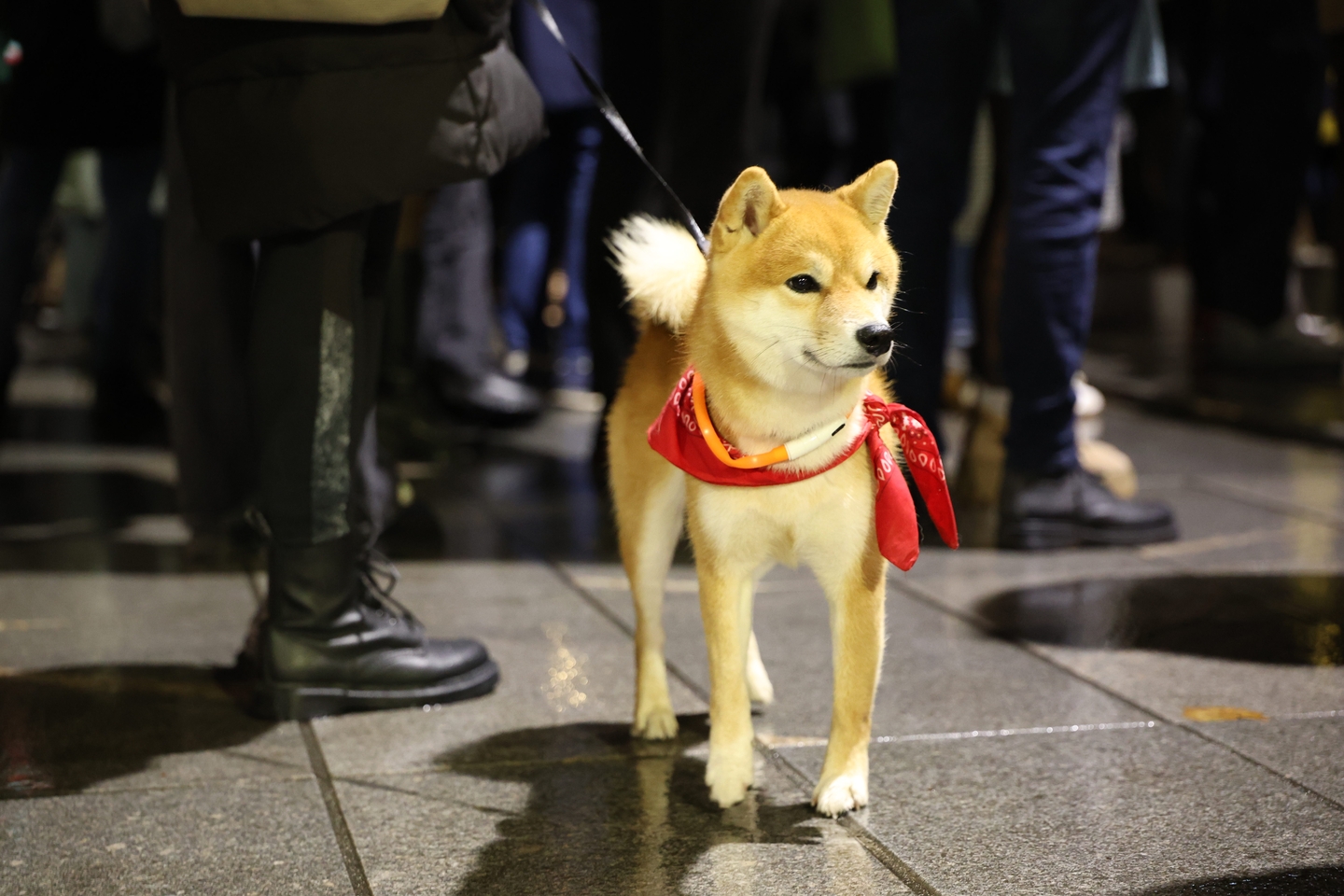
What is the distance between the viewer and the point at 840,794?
2.49 metres

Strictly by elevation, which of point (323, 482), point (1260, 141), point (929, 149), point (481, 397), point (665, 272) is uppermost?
point (1260, 141)

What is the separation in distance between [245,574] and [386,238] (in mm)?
1411

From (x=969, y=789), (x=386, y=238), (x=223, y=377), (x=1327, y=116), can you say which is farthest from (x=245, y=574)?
(x=1327, y=116)

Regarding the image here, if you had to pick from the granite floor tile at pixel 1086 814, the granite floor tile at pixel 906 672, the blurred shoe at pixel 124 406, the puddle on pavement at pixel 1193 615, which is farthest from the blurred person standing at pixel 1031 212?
the blurred shoe at pixel 124 406

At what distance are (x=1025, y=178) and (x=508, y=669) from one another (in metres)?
2.11

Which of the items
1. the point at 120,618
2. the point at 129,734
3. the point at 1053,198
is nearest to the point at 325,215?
the point at 129,734

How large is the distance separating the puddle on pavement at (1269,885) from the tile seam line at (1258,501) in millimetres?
2594

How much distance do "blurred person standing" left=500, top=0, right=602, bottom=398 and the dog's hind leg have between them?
12.2 ft

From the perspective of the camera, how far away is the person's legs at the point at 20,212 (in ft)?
19.0

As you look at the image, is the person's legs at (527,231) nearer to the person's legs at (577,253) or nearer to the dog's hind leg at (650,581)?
the person's legs at (577,253)

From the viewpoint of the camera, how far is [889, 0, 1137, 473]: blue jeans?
4098 mm

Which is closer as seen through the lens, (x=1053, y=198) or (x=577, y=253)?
(x=1053, y=198)

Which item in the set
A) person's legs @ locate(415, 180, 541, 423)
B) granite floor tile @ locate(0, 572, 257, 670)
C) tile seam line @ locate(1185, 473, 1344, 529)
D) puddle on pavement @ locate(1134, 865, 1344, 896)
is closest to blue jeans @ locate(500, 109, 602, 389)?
person's legs @ locate(415, 180, 541, 423)

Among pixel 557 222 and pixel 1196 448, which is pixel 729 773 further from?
pixel 557 222
